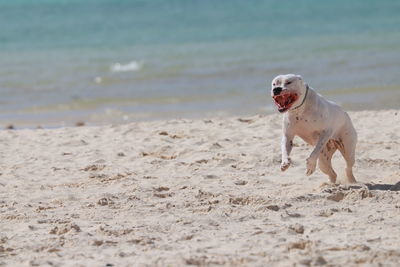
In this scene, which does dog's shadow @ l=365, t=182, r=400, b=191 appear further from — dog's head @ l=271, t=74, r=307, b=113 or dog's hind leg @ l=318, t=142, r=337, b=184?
dog's head @ l=271, t=74, r=307, b=113

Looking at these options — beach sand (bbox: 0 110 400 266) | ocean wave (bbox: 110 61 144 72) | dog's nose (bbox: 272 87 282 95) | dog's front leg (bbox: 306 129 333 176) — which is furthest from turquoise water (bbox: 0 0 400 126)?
dog's nose (bbox: 272 87 282 95)

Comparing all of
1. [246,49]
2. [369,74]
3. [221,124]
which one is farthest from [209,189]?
[246,49]

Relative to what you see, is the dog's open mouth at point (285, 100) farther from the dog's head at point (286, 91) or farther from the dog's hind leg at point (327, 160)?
the dog's hind leg at point (327, 160)

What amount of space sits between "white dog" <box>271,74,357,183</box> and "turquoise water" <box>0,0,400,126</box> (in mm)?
6037


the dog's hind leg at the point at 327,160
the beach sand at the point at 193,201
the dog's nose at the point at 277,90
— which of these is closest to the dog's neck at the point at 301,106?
the dog's nose at the point at 277,90

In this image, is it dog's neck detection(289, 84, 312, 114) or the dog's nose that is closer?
the dog's nose

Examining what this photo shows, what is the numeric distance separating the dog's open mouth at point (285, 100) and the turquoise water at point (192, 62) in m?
6.57

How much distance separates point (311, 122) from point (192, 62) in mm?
14735

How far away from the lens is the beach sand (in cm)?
557

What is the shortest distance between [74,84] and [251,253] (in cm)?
1413

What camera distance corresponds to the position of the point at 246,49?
950 inches

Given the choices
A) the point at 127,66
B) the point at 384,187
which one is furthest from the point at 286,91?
the point at 127,66

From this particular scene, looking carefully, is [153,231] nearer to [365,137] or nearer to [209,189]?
[209,189]

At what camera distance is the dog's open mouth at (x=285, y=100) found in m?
6.98
